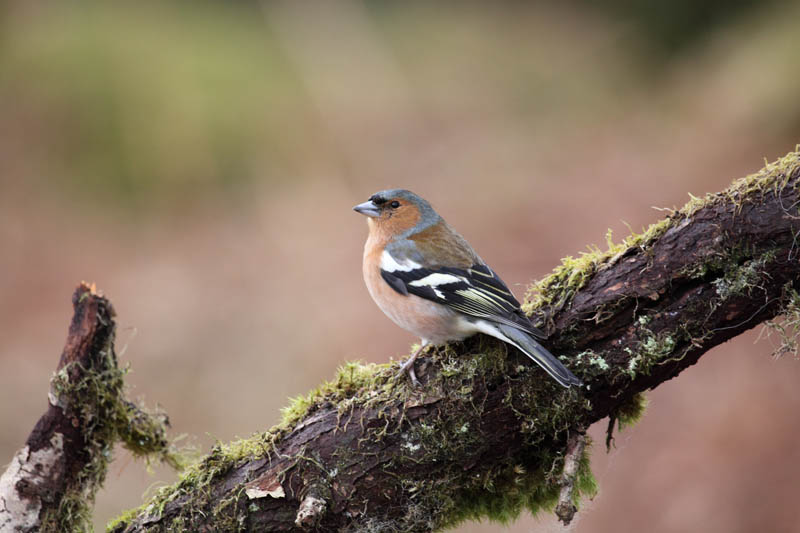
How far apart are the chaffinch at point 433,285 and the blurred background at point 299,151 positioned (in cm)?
348

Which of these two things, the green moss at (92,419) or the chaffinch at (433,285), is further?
the green moss at (92,419)

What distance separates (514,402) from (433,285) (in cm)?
90

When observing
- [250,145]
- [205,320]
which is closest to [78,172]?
[250,145]

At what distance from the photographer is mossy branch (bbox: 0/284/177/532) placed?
143 inches

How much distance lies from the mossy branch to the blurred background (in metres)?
4.40

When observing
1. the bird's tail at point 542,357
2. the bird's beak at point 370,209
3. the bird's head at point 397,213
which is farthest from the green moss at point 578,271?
the bird's beak at point 370,209

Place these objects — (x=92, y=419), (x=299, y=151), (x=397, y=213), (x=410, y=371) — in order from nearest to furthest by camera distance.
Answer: (x=410, y=371) < (x=92, y=419) < (x=397, y=213) < (x=299, y=151)

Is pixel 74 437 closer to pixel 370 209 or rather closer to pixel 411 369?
pixel 411 369

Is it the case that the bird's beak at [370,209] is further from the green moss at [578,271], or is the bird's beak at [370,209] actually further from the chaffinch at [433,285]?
the green moss at [578,271]

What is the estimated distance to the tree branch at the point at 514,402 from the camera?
2920mm

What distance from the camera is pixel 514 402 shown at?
3.18 meters

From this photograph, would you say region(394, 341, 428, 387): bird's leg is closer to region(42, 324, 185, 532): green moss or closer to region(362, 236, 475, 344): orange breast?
region(362, 236, 475, 344): orange breast

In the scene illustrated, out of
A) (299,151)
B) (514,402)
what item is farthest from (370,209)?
(299,151)

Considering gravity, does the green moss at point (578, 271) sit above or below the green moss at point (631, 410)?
above
